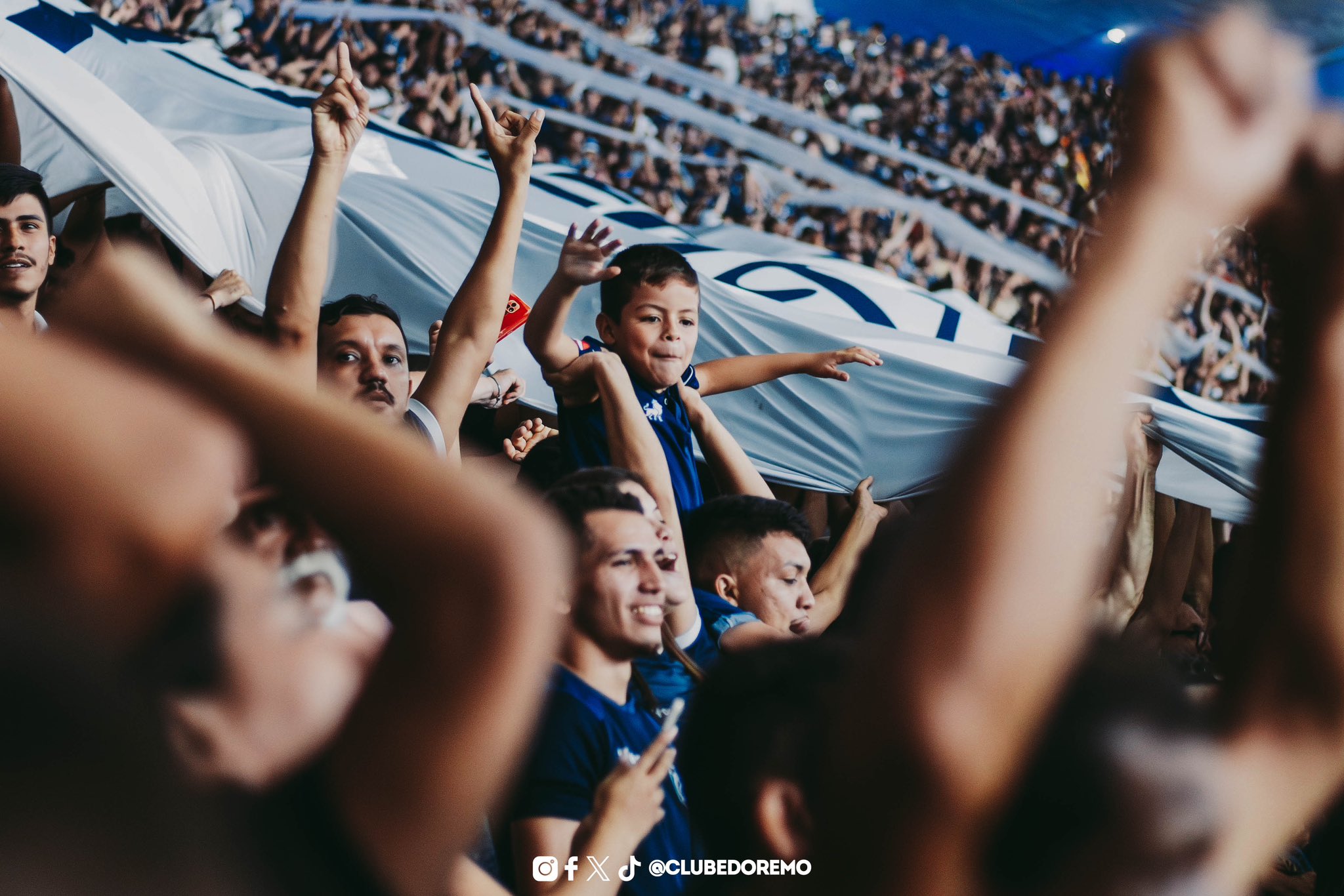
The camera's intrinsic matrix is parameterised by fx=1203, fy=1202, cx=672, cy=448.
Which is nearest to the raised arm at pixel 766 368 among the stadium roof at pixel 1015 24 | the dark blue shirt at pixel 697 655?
the dark blue shirt at pixel 697 655

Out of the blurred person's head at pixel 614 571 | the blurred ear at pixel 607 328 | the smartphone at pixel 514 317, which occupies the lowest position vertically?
the blurred person's head at pixel 614 571

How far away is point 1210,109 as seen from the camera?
0.61 meters

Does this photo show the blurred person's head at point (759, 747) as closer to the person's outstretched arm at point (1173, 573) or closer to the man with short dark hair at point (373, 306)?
the man with short dark hair at point (373, 306)

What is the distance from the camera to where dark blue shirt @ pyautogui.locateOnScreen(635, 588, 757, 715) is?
238cm

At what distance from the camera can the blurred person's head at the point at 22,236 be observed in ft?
8.77

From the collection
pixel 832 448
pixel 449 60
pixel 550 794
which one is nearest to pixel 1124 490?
pixel 832 448

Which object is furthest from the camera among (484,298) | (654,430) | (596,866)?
(654,430)

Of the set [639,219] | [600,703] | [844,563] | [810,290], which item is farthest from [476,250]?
[600,703]

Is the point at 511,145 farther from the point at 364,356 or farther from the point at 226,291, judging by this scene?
the point at 226,291

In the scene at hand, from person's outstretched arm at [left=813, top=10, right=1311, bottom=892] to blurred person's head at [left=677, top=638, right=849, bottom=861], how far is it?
0.35 meters

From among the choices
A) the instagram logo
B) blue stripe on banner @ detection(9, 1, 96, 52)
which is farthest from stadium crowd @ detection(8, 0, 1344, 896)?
blue stripe on banner @ detection(9, 1, 96, 52)

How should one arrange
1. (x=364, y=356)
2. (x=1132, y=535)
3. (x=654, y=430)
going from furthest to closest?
(x=1132, y=535), (x=654, y=430), (x=364, y=356)

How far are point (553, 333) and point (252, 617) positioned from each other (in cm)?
238

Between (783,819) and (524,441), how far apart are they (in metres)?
2.58
